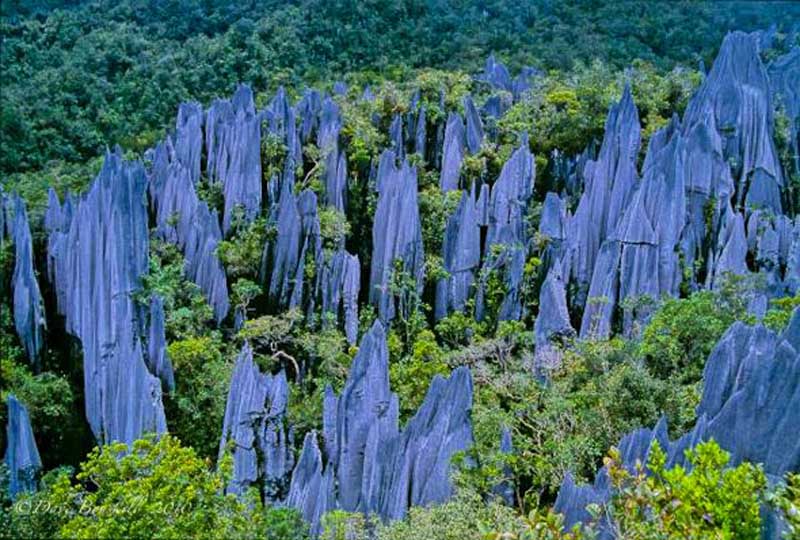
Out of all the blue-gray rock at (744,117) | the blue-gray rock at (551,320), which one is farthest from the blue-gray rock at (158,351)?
the blue-gray rock at (744,117)

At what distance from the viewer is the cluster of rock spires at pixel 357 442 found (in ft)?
37.0

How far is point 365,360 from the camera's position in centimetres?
1280

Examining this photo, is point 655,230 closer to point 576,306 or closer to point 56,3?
point 576,306

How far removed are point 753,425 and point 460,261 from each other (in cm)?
994

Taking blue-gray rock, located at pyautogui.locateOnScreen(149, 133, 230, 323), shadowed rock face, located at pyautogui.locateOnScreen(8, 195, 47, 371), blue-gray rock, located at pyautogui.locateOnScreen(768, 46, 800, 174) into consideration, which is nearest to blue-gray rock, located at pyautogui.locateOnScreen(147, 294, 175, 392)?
blue-gray rock, located at pyautogui.locateOnScreen(149, 133, 230, 323)

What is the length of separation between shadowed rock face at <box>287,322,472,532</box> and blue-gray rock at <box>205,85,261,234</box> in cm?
746

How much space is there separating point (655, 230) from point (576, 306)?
91.4 inches

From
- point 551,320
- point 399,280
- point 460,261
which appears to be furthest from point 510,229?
point 551,320

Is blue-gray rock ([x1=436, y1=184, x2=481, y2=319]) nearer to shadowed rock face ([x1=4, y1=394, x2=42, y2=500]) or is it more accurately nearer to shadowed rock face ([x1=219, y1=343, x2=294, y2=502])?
shadowed rock face ([x1=219, y1=343, x2=294, y2=502])

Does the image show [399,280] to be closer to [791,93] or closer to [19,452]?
[19,452]

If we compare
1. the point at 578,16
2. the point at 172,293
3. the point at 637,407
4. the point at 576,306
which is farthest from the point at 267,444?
the point at 578,16

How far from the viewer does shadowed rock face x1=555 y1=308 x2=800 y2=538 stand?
8008 millimetres

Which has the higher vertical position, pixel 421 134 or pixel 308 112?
pixel 308 112

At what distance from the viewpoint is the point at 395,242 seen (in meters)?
18.0
